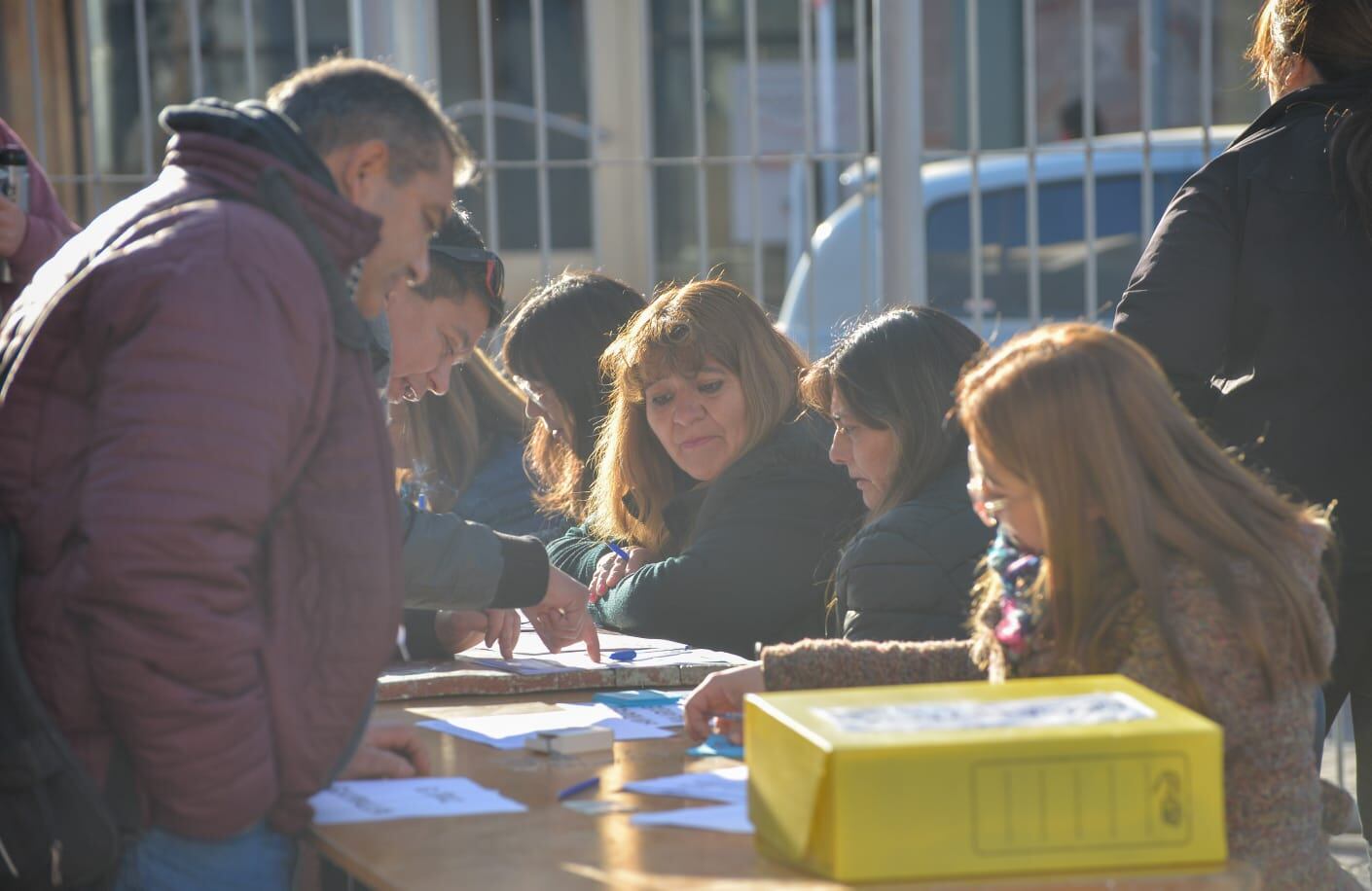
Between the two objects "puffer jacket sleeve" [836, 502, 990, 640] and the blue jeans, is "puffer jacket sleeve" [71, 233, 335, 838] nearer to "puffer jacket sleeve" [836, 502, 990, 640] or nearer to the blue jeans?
the blue jeans

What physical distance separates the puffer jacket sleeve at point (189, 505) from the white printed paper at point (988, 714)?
0.53 metres

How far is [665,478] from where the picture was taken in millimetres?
3520

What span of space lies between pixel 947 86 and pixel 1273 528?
8.48m

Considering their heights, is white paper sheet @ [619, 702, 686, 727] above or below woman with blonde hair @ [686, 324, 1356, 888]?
below

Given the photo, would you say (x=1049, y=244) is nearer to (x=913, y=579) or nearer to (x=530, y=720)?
(x=913, y=579)

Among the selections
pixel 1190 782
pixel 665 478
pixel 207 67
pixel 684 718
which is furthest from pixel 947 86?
pixel 1190 782

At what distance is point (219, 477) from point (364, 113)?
450 millimetres

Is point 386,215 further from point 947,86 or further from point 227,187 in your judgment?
point 947,86

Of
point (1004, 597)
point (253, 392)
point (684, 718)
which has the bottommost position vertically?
point (684, 718)

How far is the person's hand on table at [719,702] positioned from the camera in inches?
83.8

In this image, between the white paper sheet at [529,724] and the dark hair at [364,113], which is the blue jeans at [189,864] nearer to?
the white paper sheet at [529,724]

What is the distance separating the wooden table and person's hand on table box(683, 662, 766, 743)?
15cm

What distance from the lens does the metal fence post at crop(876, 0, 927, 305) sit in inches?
165

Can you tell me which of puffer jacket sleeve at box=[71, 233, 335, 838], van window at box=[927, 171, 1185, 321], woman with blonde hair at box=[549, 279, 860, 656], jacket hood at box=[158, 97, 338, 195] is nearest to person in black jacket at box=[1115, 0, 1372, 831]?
woman with blonde hair at box=[549, 279, 860, 656]
